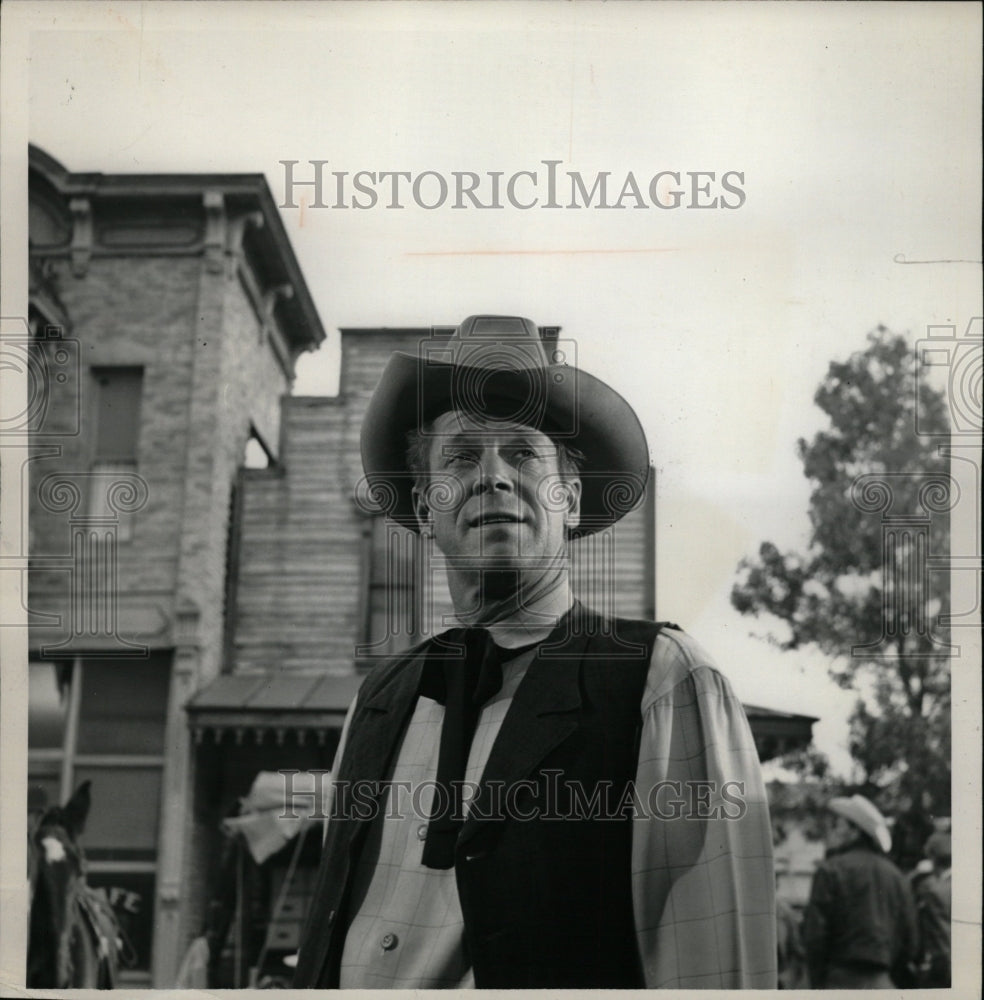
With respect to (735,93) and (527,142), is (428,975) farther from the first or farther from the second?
(735,93)

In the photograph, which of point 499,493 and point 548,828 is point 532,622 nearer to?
point 499,493

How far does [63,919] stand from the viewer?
13.3ft

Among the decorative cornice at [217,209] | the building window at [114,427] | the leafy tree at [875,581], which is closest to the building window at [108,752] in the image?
the building window at [114,427]

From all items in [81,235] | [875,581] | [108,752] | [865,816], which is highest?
[81,235]

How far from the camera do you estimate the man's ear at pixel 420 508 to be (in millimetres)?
4000

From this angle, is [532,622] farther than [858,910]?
No

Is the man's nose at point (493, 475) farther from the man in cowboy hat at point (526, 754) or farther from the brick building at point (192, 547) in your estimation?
the brick building at point (192, 547)

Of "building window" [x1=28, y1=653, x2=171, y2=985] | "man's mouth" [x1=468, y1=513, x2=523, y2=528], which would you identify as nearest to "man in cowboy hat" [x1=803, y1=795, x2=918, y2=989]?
"man's mouth" [x1=468, y1=513, x2=523, y2=528]

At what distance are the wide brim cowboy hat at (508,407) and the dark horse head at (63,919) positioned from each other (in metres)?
1.39

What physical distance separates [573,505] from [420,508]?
0.45 metres

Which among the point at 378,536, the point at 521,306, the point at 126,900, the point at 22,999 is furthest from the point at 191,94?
the point at 22,999

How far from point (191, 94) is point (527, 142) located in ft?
3.49

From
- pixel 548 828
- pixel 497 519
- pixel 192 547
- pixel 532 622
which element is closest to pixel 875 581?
pixel 532 622

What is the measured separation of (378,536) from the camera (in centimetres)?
424
